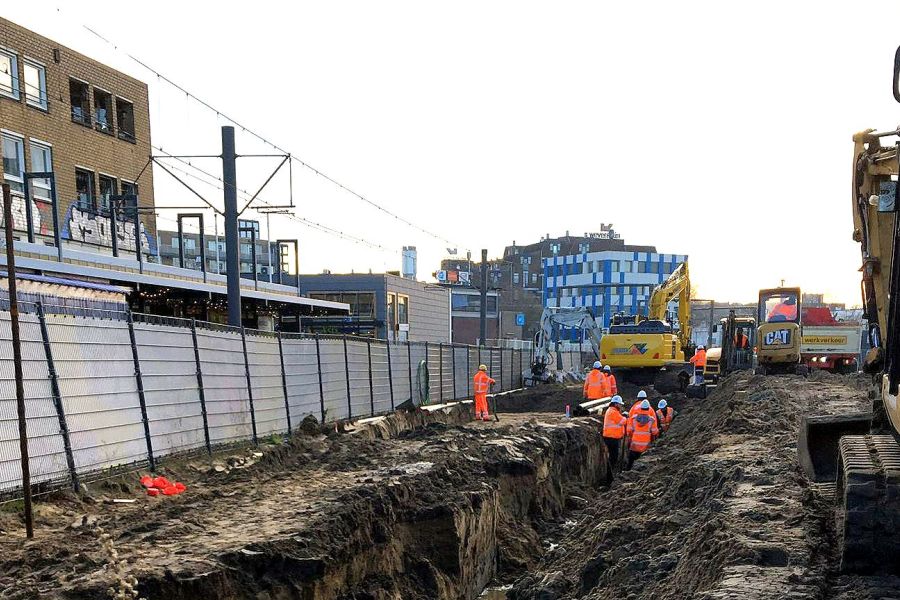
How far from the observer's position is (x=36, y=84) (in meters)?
23.4

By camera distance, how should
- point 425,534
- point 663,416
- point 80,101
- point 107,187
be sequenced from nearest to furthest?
point 425,534
point 663,416
point 80,101
point 107,187

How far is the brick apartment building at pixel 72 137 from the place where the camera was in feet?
72.2

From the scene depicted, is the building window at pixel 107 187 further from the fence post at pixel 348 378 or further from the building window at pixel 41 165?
the fence post at pixel 348 378

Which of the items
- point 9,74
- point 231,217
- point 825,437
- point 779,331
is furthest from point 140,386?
point 779,331

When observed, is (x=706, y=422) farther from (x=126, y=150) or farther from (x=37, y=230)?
(x=126, y=150)

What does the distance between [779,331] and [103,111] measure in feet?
79.5

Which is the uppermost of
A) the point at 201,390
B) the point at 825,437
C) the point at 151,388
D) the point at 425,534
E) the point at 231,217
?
the point at 231,217

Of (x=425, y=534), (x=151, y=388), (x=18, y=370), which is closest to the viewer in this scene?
(x=18, y=370)

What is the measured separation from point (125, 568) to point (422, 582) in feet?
12.8

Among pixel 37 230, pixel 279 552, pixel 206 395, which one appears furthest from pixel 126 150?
pixel 279 552

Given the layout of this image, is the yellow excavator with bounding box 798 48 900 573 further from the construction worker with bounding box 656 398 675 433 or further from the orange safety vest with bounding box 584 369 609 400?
the orange safety vest with bounding box 584 369 609 400

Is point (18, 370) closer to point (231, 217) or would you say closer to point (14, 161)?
point (231, 217)

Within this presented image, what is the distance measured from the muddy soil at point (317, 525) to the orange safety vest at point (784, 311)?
1435 centimetres

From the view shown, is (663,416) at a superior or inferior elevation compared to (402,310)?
inferior
